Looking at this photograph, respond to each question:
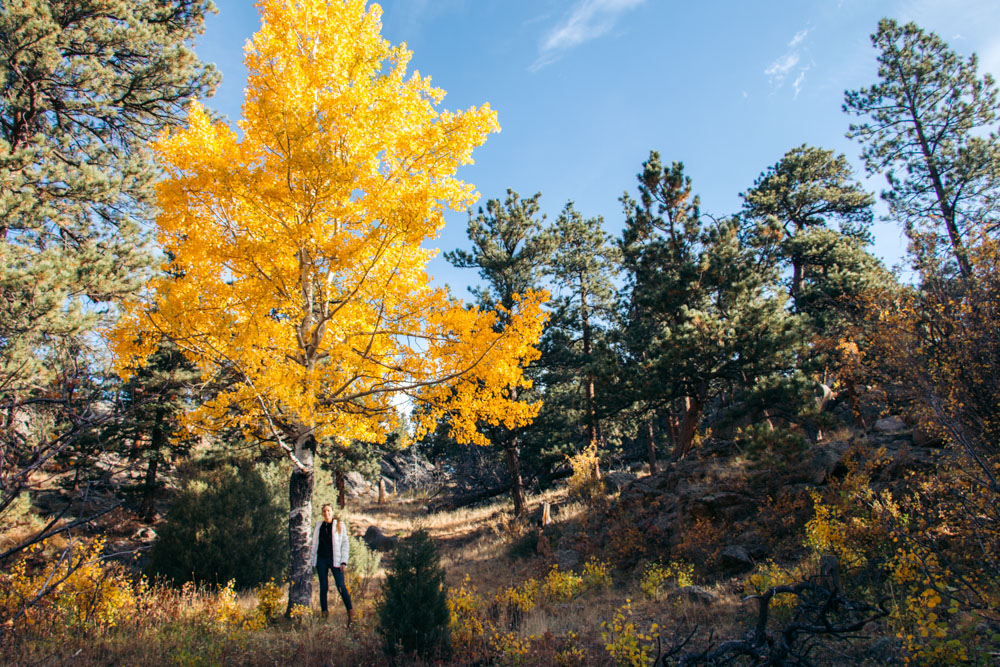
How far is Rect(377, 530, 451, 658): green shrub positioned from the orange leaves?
163cm

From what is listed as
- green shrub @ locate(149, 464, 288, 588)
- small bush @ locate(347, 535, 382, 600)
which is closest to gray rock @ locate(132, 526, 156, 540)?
green shrub @ locate(149, 464, 288, 588)

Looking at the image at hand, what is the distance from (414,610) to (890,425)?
35.2ft

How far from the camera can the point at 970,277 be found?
6176 mm

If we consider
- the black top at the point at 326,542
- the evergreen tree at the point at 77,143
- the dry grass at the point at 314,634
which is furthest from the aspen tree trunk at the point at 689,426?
the evergreen tree at the point at 77,143

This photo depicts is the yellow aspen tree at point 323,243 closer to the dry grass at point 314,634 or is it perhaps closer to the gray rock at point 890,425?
the dry grass at point 314,634

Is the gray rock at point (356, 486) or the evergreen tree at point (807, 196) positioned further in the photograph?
the gray rock at point (356, 486)

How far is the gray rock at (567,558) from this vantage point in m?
10.7

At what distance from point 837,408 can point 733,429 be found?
3546 millimetres

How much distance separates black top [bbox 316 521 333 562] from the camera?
6953 millimetres

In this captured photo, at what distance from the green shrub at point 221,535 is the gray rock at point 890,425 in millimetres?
13538

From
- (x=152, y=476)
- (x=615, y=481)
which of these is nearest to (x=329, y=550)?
(x=615, y=481)

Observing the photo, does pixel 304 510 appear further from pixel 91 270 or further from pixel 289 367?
pixel 91 270

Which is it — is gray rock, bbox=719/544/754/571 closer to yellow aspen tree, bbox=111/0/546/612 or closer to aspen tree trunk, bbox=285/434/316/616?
yellow aspen tree, bbox=111/0/546/612

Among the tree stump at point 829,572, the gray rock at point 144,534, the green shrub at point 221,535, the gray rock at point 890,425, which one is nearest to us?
the tree stump at point 829,572
